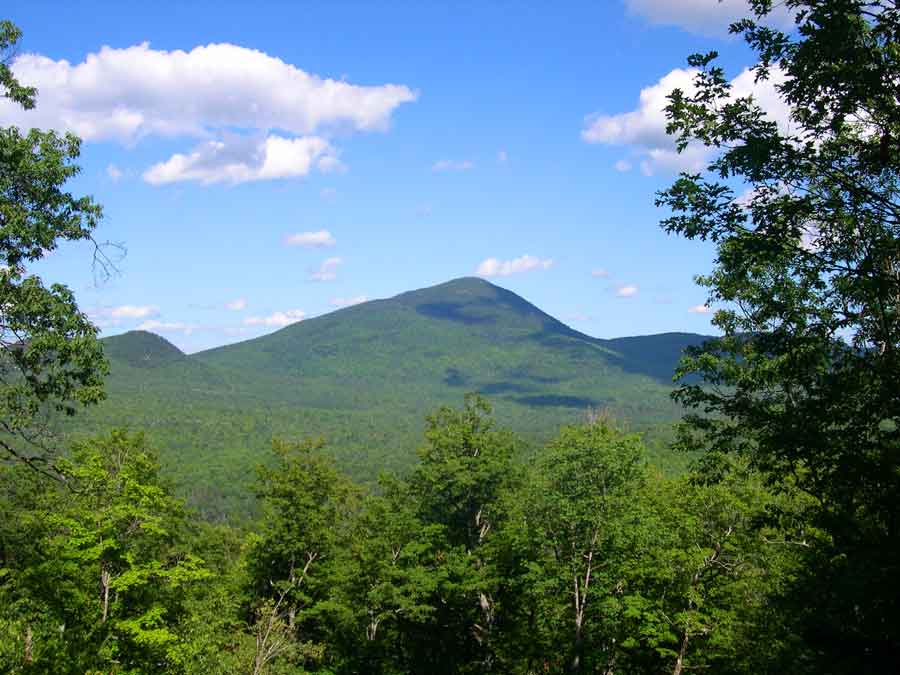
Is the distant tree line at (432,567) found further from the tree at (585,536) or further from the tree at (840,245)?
the tree at (840,245)

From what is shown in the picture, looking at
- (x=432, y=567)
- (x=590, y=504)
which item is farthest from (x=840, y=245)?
(x=432, y=567)

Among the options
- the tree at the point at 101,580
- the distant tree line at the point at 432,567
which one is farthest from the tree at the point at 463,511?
the tree at the point at 101,580

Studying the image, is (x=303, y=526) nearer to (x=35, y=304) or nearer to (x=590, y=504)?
(x=590, y=504)

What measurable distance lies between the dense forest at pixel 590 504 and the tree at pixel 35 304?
5 centimetres

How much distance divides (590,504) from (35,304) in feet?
69.0

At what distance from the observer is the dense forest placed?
33.5 ft

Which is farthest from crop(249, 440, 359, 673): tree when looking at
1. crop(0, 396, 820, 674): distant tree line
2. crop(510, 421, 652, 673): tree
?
crop(510, 421, 652, 673): tree

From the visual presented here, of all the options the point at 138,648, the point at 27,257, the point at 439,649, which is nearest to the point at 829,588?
the point at 27,257

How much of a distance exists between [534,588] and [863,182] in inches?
840

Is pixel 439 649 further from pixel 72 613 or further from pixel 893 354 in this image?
pixel 893 354

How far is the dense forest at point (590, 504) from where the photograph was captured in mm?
10211

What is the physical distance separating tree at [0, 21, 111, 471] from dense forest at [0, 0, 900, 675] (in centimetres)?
5

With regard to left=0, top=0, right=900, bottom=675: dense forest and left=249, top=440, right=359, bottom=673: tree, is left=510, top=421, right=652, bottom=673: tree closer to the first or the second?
left=0, top=0, right=900, bottom=675: dense forest

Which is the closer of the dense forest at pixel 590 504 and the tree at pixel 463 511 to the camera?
the dense forest at pixel 590 504
